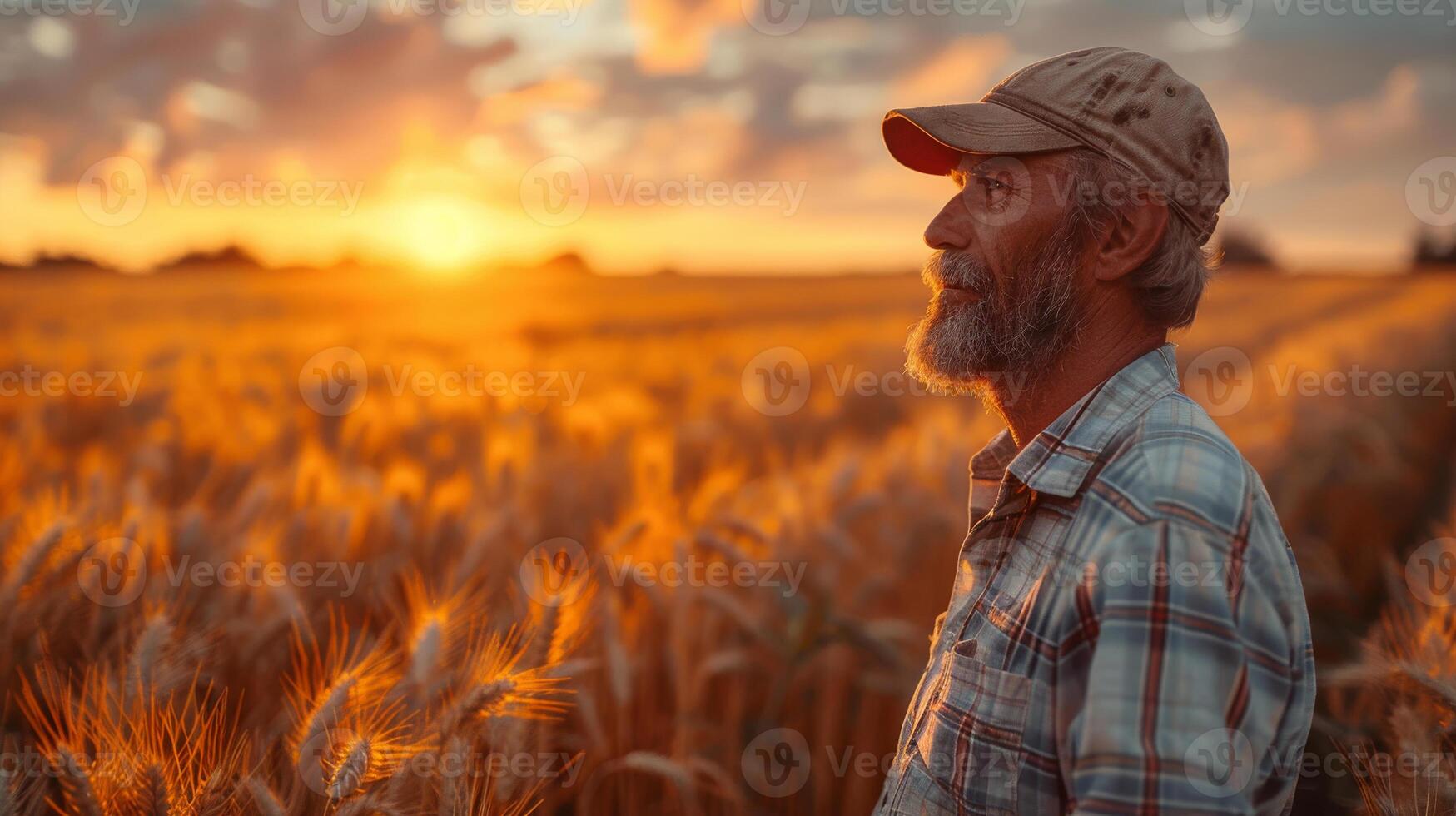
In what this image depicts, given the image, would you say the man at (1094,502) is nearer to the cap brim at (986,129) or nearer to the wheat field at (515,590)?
the cap brim at (986,129)

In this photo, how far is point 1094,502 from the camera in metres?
1.41

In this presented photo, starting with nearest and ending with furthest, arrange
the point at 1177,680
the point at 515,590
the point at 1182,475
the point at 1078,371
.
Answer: the point at 1177,680 < the point at 1182,475 < the point at 1078,371 < the point at 515,590

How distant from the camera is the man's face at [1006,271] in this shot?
5.78ft

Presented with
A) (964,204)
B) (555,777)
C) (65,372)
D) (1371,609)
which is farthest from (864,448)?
(65,372)

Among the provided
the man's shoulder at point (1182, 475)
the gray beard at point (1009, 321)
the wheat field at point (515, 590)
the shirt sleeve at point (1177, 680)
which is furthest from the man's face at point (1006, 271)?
the wheat field at point (515, 590)

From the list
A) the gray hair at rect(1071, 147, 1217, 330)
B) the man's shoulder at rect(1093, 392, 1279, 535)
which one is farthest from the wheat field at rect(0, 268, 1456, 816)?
the man's shoulder at rect(1093, 392, 1279, 535)

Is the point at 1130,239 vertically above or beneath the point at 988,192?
beneath

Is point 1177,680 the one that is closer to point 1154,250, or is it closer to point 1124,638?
point 1124,638

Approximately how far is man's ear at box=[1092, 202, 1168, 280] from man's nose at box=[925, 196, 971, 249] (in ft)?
0.86

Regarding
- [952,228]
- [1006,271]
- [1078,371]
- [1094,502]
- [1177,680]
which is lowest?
[1177,680]

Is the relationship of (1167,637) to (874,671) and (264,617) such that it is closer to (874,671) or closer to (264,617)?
(874,671)

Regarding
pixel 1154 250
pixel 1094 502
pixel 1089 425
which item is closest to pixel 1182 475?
pixel 1094 502

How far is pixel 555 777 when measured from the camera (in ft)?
8.61

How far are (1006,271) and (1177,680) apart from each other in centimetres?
90
